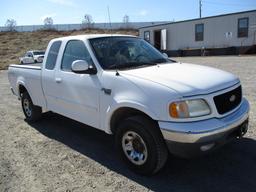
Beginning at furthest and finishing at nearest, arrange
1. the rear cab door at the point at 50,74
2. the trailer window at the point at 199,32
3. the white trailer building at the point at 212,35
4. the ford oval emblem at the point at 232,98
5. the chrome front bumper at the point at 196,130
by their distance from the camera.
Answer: the trailer window at the point at 199,32 → the white trailer building at the point at 212,35 → the rear cab door at the point at 50,74 → the ford oval emblem at the point at 232,98 → the chrome front bumper at the point at 196,130

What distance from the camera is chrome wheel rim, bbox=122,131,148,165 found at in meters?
4.08

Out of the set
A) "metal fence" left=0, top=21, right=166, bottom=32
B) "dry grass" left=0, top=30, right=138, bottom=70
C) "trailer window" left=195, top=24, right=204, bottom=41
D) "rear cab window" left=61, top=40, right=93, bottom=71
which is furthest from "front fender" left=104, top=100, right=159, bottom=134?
"metal fence" left=0, top=21, right=166, bottom=32

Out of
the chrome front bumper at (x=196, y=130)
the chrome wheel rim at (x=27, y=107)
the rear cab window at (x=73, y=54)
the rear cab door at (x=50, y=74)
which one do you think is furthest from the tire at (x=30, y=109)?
the chrome front bumper at (x=196, y=130)

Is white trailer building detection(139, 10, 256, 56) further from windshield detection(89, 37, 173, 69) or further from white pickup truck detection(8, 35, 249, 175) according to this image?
white pickup truck detection(8, 35, 249, 175)

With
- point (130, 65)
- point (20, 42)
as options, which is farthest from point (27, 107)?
point (20, 42)

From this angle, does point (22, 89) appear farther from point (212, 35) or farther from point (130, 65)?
point (212, 35)

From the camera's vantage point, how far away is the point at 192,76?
13.4 feet

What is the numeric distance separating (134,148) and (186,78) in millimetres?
1173

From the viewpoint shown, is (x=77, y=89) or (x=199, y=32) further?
(x=199, y=32)

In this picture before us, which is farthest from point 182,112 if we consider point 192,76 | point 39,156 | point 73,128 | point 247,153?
point 73,128

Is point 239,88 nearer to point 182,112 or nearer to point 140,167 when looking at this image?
point 182,112

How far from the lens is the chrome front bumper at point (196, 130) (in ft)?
11.6

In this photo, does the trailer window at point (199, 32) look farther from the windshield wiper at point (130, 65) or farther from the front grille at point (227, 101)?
the front grille at point (227, 101)

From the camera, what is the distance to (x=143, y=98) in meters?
3.86
